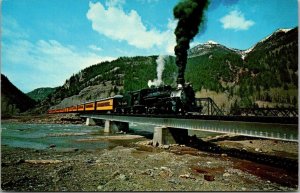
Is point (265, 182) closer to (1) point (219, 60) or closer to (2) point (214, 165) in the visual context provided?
(2) point (214, 165)

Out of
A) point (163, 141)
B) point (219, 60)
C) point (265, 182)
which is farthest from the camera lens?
point (219, 60)

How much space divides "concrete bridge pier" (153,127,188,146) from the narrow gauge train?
1.88 m

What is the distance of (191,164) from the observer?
18562 mm

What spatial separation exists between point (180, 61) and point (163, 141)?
8277mm

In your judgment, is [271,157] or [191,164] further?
[271,157]

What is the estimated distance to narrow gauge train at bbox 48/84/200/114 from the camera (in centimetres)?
2725

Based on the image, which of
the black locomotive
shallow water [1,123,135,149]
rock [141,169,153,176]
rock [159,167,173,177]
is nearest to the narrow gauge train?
the black locomotive

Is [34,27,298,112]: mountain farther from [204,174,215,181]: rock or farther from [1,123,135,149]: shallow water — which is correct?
[204,174,215,181]: rock

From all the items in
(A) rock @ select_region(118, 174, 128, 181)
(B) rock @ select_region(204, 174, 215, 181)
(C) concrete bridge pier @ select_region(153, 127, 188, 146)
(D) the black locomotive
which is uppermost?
(D) the black locomotive

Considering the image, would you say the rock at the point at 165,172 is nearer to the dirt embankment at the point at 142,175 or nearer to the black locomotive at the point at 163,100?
the dirt embankment at the point at 142,175

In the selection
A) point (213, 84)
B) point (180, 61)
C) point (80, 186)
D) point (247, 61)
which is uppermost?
point (247, 61)

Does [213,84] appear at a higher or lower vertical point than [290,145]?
higher

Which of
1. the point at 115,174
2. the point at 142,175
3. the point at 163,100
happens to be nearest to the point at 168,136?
the point at 163,100

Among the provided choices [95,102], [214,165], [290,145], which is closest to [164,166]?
[214,165]
